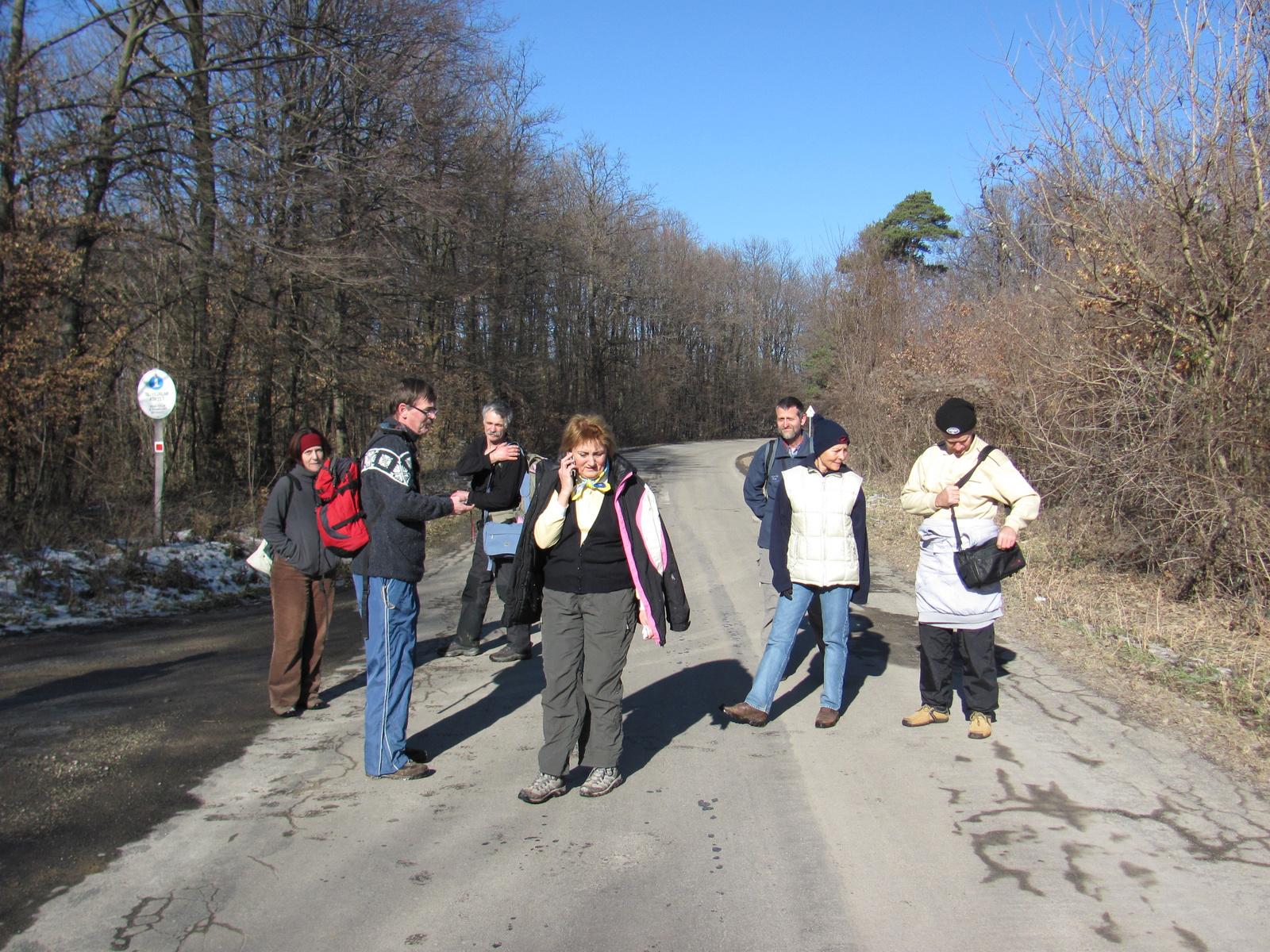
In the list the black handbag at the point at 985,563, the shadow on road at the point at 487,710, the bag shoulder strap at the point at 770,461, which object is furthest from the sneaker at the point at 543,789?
the bag shoulder strap at the point at 770,461

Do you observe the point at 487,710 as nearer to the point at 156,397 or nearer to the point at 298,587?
the point at 298,587

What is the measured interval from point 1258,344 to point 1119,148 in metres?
2.34

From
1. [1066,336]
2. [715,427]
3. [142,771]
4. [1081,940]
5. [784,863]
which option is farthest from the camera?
[715,427]

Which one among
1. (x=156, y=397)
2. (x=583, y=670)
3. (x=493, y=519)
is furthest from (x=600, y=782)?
(x=156, y=397)

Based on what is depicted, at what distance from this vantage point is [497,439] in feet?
21.8

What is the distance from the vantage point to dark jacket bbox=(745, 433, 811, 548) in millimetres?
6285

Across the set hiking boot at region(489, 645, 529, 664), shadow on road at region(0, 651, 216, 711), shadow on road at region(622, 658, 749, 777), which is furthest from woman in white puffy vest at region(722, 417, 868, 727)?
shadow on road at region(0, 651, 216, 711)

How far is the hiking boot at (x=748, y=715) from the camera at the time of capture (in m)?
5.50

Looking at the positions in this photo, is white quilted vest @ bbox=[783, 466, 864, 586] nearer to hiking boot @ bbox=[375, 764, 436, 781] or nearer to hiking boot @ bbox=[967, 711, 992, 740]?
hiking boot @ bbox=[967, 711, 992, 740]

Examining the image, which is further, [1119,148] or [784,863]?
[1119,148]

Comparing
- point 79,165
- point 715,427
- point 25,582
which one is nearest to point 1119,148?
point 25,582

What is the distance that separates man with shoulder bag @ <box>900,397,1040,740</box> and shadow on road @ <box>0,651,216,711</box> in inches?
222

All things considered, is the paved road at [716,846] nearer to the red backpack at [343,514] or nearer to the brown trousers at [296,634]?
the brown trousers at [296,634]

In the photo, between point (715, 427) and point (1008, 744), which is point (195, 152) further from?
point (715, 427)
